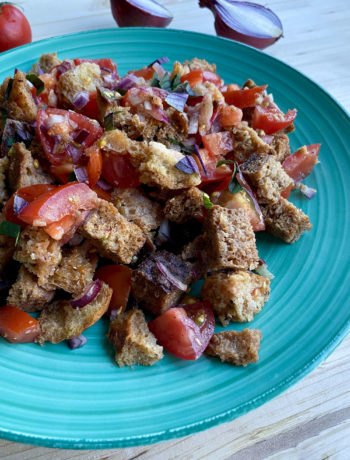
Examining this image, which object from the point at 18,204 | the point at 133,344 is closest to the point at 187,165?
the point at 18,204

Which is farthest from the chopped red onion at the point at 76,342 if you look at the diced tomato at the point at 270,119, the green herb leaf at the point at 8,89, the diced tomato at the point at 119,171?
the diced tomato at the point at 270,119

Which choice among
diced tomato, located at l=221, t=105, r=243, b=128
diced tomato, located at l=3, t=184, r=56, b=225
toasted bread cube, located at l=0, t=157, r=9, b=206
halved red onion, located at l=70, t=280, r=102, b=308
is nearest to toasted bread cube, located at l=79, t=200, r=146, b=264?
halved red onion, located at l=70, t=280, r=102, b=308

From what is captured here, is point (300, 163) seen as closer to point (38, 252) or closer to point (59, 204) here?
point (59, 204)

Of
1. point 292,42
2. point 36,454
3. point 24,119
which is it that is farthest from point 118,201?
point 292,42

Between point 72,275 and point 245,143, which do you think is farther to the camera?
point 245,143

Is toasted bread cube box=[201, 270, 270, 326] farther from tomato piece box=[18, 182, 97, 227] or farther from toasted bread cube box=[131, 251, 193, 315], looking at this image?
tomato piece box=[18, 182, 97, 227]
